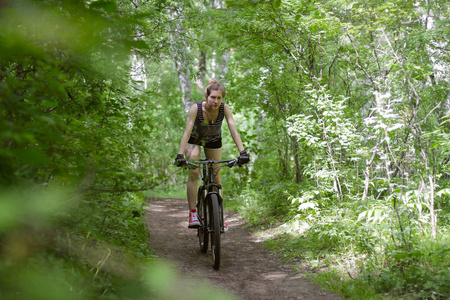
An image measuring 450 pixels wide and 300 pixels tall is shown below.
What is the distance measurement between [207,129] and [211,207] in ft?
3.83

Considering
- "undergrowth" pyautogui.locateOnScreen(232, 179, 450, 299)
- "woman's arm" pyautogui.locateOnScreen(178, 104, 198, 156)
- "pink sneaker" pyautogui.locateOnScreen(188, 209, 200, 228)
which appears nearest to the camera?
"undergrowth" pyautogui.locateOnScreen(232, 179, 450, 299)

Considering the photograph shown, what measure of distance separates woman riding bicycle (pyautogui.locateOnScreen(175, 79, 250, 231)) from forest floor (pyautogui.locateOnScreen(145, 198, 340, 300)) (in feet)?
1.74

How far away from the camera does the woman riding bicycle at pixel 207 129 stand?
4.59 metres

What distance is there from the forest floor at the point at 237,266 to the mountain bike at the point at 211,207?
0.87 feet

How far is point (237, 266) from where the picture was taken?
178 inches

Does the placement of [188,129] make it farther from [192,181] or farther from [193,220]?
[193,220]

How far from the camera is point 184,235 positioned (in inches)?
247

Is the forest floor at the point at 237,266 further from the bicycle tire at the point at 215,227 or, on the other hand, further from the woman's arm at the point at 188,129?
the woman's arm at the point at 188,129

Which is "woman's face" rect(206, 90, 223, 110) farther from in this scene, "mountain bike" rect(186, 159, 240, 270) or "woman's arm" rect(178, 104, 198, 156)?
"mountain bike" rect(186, 159, 240, 270)

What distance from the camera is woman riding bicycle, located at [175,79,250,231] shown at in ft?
15.0

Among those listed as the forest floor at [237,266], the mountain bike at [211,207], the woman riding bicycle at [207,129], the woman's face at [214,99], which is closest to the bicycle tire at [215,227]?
the mountain bike at [211,207]

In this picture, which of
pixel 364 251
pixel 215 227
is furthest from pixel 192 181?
pixel 364 251

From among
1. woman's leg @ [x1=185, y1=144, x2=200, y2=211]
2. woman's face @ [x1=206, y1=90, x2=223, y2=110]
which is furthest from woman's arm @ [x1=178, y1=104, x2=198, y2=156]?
woman's leg @ [x1=185, y1=144, x2=200, y2=211]

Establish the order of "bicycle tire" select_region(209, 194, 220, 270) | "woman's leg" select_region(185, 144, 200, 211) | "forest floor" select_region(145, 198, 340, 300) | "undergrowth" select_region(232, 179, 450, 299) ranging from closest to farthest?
"undergrowth" select_region(232, 179, 450, 299)
"forest floor" select_region(145, 198, 340, 300)
"bicycle tire" select_region(209, 194, 220, 270)
"woman's leg" select_region(185, 144, 200, 211)
